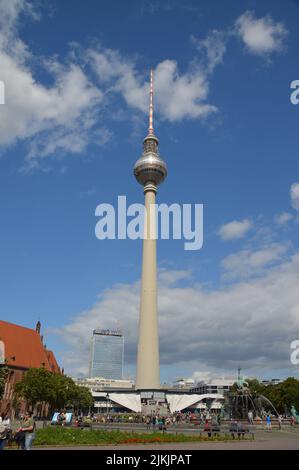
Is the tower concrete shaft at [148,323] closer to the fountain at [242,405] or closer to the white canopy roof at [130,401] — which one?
the white canopy roof at [130,401]

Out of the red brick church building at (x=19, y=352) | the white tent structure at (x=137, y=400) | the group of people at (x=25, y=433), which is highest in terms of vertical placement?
the red brick church building at (x=19, y=352)

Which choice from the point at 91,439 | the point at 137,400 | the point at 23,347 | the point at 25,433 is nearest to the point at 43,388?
the point at 137,400

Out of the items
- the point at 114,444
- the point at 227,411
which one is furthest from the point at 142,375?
the point at 114,444

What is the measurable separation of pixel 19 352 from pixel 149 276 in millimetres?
32662

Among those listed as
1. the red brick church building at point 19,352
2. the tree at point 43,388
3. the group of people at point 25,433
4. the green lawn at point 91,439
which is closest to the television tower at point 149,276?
the red brick church building at point 19,352

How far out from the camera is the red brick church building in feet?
293

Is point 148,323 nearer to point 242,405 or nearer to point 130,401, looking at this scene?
point 130,401

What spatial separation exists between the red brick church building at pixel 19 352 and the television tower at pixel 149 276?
19.8m

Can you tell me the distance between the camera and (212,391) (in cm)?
19225

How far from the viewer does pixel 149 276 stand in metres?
101

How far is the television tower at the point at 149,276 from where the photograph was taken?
95.5 metres

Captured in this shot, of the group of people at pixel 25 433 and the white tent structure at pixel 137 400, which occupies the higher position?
the group of people at pixel 25 433
